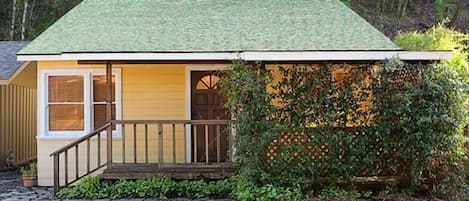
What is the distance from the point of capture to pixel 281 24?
11.7 meters

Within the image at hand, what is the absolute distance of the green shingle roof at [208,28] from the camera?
10.5 meters

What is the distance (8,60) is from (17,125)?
2.26 metres

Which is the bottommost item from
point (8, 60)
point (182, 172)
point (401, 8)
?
point (182, 172)

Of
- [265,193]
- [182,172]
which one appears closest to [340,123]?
[265,193]

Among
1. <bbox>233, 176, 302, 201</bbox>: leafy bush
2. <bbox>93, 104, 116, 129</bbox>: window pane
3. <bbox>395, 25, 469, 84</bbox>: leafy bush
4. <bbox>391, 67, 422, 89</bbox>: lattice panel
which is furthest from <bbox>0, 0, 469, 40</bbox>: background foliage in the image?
<bbox>233, 176, 302, 201</bbox>: leafy bush

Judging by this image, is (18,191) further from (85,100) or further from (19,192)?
(85,100)

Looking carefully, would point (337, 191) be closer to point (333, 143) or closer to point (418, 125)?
point (333, 143)

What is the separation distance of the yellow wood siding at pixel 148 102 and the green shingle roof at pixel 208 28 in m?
0.58

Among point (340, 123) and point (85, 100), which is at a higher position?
point (85, 100)

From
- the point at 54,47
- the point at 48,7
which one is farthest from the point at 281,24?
the point at 48,7

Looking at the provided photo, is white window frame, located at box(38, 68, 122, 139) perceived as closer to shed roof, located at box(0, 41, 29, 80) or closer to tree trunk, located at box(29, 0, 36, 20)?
shed roof, located at box(0, 41, 29, 80)

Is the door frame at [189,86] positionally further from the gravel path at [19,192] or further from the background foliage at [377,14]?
the background foliage at [377,14]

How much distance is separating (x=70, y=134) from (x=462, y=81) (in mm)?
7065

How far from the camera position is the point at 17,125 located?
15.1 metres
